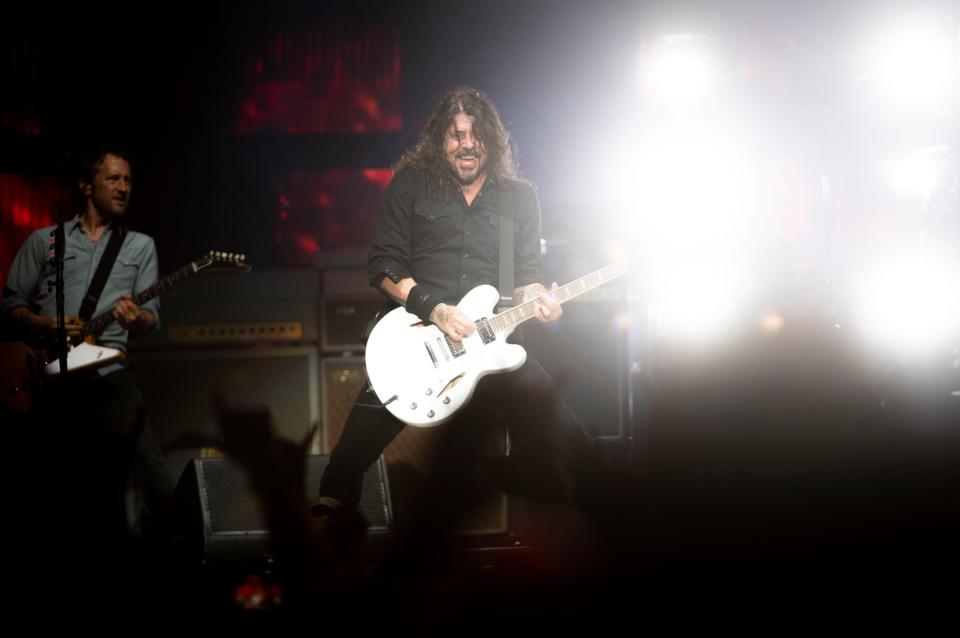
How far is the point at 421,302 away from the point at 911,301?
420 centimetres

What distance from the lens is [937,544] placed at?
2.93m

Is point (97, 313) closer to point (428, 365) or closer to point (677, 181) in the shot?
point (428, 365)

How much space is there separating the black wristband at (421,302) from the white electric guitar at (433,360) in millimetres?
78

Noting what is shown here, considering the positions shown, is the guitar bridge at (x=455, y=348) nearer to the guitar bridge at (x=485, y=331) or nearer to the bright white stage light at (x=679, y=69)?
the guitar bridge at (x=485, y=331)

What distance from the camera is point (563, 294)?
119 inches

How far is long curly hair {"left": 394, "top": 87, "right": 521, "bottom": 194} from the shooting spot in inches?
117

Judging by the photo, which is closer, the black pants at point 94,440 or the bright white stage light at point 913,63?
the black pants at point 94,440

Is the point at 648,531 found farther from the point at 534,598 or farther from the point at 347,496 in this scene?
the point at 347,496

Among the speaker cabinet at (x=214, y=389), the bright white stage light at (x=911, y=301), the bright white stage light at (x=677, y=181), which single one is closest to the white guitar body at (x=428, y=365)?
the speaker cabinet at (x=214, y=389)

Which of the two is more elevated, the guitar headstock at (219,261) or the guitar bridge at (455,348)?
the guitar headstock at (219,261)

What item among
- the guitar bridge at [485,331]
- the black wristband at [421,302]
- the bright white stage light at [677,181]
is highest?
the bright white stage light at [677,181]

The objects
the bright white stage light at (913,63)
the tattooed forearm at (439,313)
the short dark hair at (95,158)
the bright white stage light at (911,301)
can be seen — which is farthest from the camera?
the bright white stage light at (913,63)

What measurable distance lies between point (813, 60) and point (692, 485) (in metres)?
4.14

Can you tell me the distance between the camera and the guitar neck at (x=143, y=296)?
12.1 feet
